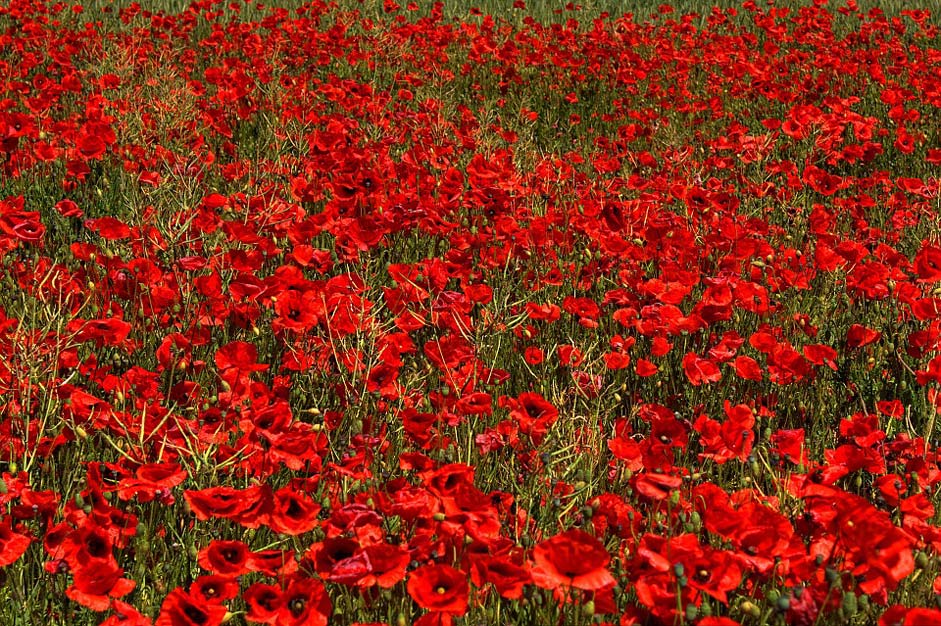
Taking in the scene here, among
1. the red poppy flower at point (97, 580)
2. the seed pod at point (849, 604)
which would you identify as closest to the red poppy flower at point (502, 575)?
the seed pod at point (849, 604)

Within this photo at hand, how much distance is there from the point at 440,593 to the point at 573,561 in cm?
22

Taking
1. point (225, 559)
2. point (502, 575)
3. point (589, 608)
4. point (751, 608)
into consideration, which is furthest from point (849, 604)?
point (225, 559)

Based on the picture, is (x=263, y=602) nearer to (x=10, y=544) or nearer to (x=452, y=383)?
(x=10, y=544)

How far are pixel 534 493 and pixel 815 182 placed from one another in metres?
2.60

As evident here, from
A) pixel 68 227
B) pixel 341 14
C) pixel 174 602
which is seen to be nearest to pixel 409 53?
pixel 341 14

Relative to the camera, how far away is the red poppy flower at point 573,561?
56.1 inches

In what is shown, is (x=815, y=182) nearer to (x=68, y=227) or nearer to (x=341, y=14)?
(x=68, y=227)

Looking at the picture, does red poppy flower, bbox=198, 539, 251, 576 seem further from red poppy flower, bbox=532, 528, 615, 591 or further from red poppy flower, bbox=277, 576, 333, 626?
red poppy flower, bbox=532, 528, 615, 591

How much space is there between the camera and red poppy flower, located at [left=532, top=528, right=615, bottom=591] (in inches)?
56.1

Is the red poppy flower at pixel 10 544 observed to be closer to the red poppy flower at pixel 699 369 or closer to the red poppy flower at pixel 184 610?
the red poppy flower at pixel 184 610

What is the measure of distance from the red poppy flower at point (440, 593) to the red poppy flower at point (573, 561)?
120mm

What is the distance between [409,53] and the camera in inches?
293

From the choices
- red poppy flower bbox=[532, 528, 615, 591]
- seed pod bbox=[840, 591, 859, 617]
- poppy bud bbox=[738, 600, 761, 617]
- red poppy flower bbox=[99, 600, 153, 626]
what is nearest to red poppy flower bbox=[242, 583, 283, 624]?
red poppy flower bbox=[99, 600, 153, 626]

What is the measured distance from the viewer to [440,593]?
4.90 feet
